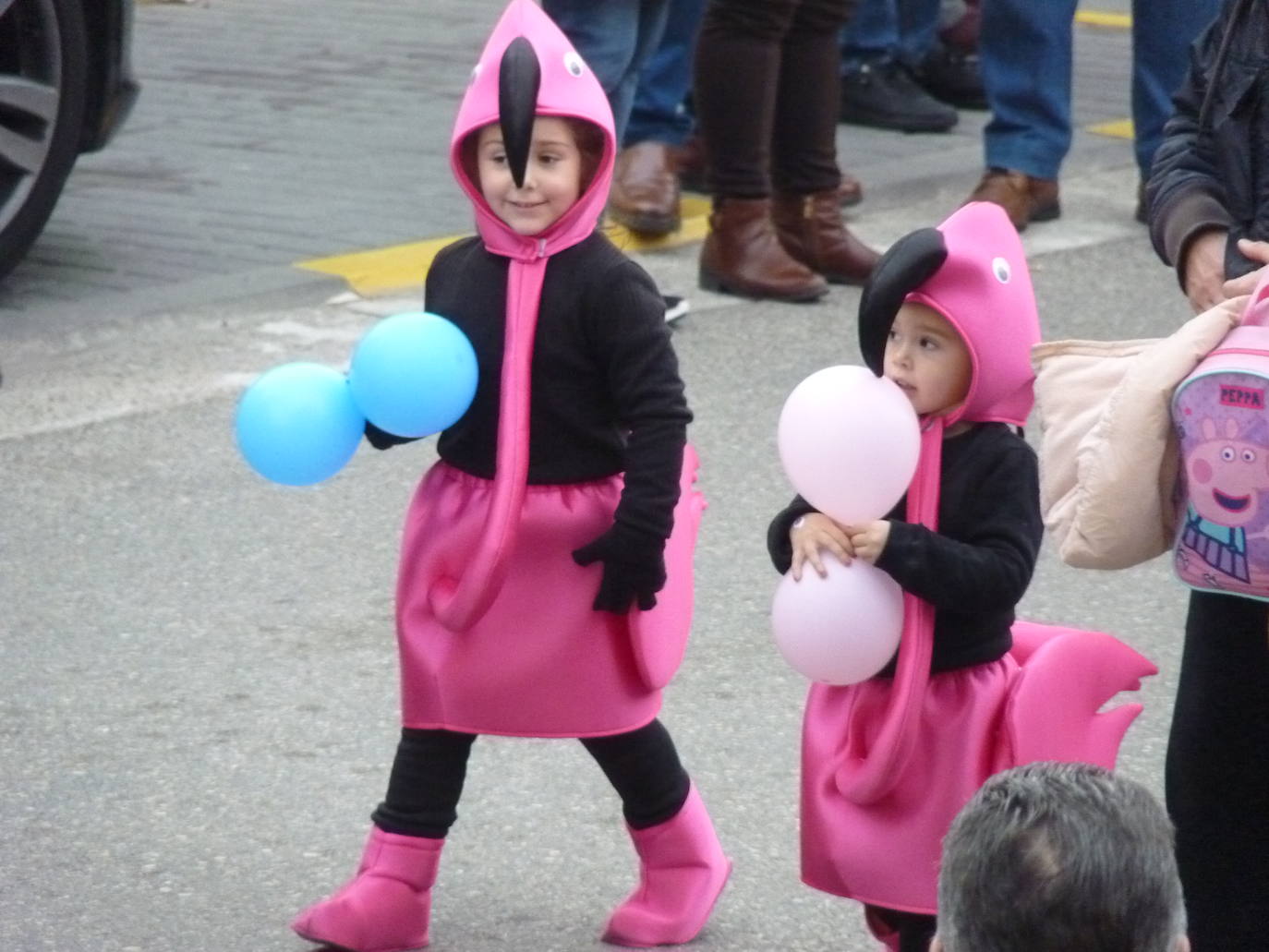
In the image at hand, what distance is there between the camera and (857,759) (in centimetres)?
268

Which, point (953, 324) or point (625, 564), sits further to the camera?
point (625, 564)

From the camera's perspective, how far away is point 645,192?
22.3ft

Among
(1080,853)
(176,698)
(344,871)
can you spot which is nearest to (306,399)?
(344,871)

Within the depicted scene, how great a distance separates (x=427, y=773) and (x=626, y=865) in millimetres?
467

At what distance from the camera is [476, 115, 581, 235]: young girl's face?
2.89 m

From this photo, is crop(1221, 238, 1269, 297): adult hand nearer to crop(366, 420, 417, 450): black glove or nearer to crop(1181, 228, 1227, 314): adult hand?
crop(1181, 228, 1227, 314): adult hand

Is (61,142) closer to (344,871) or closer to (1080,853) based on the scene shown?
(344,871)

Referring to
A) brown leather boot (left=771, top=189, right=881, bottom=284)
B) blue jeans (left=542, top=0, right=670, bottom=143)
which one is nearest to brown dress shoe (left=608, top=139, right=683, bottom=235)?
brown leather boot (left=771, top=189, right=881, bottom=284)

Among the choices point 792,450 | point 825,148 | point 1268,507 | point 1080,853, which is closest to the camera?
point 1080,853

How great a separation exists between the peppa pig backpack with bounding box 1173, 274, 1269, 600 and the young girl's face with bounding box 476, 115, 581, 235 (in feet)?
3.10

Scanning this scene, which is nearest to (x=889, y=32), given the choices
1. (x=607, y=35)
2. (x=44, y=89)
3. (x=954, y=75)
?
(x=954, y=75)

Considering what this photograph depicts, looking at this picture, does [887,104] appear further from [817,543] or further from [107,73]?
[817,543]

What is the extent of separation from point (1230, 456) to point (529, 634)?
104 cm

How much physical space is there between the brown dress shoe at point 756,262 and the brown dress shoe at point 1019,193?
39.9 inches
